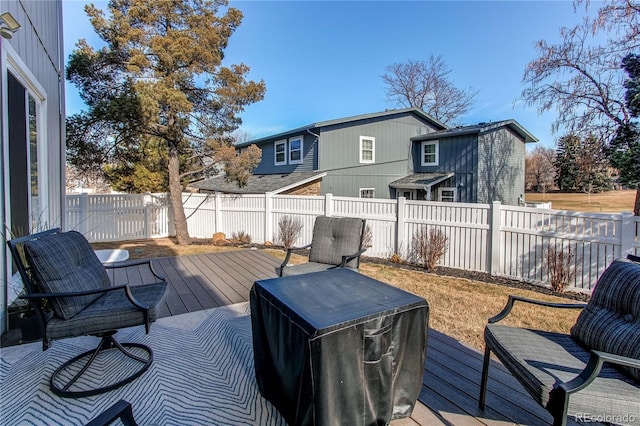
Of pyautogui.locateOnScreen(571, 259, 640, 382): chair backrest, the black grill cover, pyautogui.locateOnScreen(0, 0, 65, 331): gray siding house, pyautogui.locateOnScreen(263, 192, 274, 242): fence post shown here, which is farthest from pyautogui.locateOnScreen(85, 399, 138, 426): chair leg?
pyautogui.locateOnScreen(263, 192, 274, 242): fence post

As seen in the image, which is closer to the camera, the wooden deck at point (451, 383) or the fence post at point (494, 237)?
the wooden deck at point (451, 383)

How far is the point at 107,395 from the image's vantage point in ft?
7.11

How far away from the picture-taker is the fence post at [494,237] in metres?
5.60

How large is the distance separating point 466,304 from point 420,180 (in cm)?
1024

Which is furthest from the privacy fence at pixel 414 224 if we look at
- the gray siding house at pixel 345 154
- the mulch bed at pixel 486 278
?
the gray siding house at pixel 345 154

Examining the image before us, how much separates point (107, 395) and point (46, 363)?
0.88 meters

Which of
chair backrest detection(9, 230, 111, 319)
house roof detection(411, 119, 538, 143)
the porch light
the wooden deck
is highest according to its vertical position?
house roof detection(411, 119, 538, 143)

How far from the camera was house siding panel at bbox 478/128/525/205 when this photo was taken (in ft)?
42.7

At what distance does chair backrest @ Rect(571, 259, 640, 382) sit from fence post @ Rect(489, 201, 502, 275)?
3716 millimetres

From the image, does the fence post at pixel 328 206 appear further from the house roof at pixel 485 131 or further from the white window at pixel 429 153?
the white window at pixel 429 153

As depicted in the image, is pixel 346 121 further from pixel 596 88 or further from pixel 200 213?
pixel 596 88

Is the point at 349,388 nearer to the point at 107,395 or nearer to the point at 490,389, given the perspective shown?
the point at 490,389

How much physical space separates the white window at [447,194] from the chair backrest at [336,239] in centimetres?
1073

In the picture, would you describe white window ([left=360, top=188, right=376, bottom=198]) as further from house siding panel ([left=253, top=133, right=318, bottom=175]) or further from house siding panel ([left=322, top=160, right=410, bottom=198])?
house siding panel ([left=253, top=133, right=318, bottom=175])
